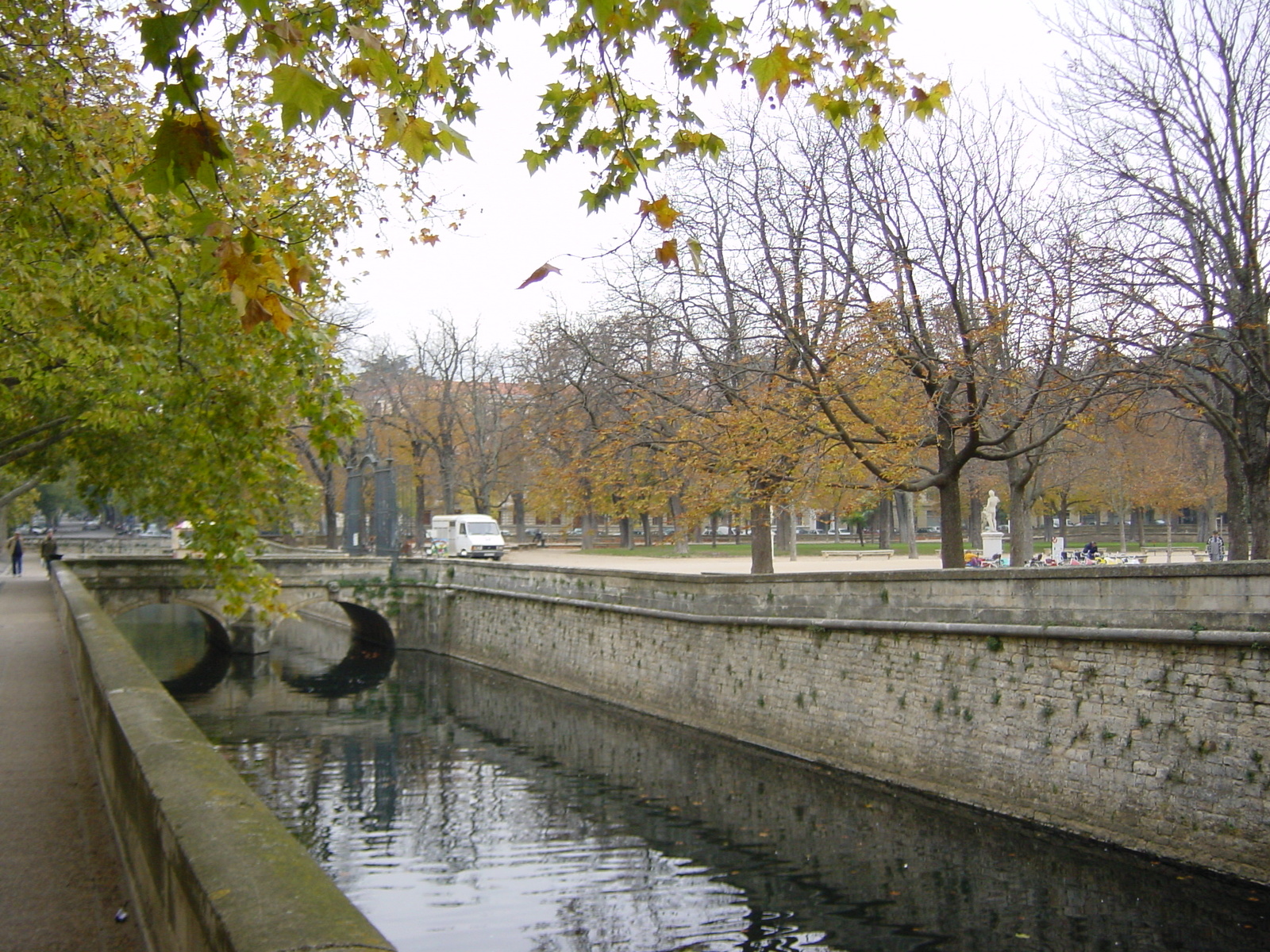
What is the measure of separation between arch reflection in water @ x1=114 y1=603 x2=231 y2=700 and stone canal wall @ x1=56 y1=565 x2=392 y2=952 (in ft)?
69.1

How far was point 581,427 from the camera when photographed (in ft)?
87.8

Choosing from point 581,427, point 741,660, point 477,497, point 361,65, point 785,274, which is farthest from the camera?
point 477,497

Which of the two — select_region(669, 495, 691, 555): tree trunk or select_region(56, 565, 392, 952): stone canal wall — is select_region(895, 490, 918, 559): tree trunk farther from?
select_region(56, 565, 392, 952): stone canal wall

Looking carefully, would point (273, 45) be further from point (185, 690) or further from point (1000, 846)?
point (185, 690)

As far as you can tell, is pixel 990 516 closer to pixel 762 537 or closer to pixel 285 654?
pixel 762 537

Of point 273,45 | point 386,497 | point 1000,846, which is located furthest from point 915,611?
point 386,497

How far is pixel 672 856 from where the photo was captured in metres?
13.5

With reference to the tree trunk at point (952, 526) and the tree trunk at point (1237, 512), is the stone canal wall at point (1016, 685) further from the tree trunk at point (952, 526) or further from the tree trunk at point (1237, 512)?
the tree trunk at point (1237, 512)

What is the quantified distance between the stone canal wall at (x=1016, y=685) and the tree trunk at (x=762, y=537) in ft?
9.12

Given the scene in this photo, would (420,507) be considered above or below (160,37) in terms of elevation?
below

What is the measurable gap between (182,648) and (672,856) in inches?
1069

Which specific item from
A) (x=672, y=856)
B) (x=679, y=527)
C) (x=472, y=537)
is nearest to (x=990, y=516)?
(x=679, y=527)

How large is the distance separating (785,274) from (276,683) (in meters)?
16.7

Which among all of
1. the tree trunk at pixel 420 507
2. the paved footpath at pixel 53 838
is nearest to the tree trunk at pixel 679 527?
the tree trunk at pixel 420 507
